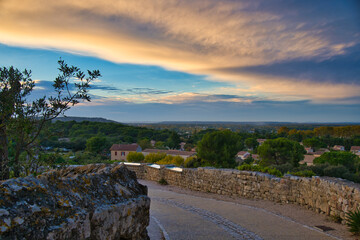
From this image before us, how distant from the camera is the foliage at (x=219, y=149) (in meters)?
21.7

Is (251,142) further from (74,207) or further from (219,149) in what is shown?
(74,207)

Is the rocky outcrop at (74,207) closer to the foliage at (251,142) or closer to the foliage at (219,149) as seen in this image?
the foliage at (219,149)

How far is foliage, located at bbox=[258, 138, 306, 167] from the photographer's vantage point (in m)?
27.0

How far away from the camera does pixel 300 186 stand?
10.2 metres

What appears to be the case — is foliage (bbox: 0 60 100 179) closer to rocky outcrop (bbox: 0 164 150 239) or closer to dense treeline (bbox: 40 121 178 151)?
rocky outcrop (bbox: 0 164 150 239)

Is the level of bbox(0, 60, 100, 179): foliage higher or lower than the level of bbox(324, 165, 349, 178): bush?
higher

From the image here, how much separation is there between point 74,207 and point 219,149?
19.7m

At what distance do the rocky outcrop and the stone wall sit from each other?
670 centimetres

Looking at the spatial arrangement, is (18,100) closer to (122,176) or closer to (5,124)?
(5,124)

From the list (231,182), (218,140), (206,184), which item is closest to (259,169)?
(231,182)

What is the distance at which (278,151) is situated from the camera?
27484 millimetres

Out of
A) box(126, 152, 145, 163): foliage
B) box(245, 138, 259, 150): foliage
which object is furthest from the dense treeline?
box(126, 152, 145, 163): foliage

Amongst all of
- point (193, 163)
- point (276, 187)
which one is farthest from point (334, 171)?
point (193, 163)

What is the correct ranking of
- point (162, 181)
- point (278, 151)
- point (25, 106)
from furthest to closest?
point (278, 151) < point (162, 181) < point (25, 106)
